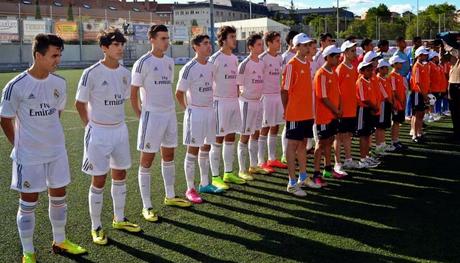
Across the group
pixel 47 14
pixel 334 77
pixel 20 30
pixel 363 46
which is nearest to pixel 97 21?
pixel 20 30

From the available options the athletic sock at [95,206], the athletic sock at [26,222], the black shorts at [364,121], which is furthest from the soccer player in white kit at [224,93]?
the athletic sock at [26,222]

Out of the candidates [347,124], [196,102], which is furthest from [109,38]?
[347,124]

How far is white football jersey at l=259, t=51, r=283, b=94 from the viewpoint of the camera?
7.59 meters

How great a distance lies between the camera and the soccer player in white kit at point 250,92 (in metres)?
7.20

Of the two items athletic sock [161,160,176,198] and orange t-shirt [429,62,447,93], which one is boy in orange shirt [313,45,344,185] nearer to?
athletic sock [161,160,176,198]

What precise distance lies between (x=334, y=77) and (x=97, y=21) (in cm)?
4066

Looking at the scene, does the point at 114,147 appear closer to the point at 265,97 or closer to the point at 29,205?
the point at 29,205

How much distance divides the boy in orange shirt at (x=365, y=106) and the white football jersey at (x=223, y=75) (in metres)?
2.25

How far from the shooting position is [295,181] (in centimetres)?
647

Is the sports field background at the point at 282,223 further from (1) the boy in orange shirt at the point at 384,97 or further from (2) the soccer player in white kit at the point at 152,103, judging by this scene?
(1) the boy in orange shirt at the point at 384,97

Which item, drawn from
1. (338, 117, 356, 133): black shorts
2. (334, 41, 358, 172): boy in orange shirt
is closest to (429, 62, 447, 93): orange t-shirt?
(334, 41, 358, 172): boy in orange shirt

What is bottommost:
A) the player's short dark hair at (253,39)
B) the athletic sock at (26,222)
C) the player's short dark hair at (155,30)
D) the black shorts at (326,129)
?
the athletic sock at (26,222)

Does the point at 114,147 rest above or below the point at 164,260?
above

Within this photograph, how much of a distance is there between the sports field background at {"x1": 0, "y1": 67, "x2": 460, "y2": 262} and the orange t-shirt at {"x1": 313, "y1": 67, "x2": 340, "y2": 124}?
39.9 inches
